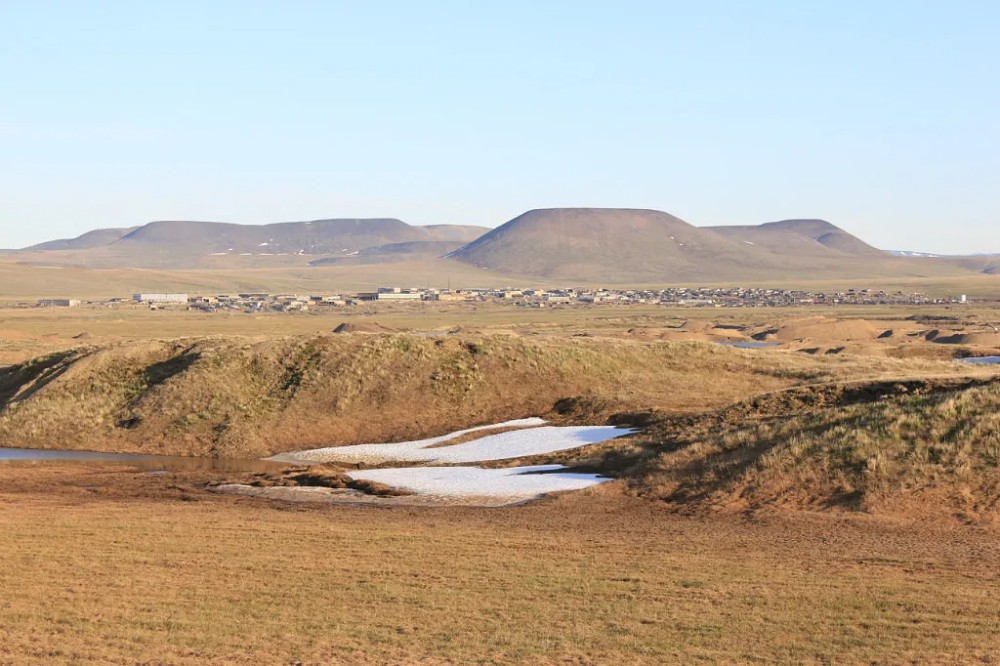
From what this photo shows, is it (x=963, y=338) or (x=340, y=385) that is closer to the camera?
(x=340, y=385)

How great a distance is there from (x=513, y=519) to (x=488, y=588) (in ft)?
25.6

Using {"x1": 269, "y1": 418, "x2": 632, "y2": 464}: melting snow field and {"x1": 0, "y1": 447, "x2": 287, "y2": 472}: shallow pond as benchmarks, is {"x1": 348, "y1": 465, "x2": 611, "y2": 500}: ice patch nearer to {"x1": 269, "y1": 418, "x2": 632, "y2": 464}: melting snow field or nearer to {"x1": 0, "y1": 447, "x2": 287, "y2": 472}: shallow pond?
{"x1": 269, "y1": 418, "x2": 632, "y2": 464}: melting snow field

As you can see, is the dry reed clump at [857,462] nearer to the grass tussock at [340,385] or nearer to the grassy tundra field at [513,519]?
the grassy tundra field at [513,519]

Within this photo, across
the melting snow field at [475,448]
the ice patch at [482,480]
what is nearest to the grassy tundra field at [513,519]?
the ice patch at [482,480]

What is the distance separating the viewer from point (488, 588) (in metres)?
20.6

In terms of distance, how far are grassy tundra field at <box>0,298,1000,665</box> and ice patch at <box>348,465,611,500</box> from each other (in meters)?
1.16

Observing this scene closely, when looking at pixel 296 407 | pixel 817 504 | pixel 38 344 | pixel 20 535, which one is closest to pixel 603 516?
pixel 817 504

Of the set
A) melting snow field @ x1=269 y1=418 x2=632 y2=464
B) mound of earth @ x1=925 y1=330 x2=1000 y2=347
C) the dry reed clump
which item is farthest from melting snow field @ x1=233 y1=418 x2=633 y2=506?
mound of earth @ x1=925 y1=330 x2=1000 y2=347

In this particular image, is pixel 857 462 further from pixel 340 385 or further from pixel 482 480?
pixel 340 385

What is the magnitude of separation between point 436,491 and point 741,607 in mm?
15071

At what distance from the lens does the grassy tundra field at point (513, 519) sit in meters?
17.6

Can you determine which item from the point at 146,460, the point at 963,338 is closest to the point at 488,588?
the point at 146,460

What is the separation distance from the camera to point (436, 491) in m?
33.2

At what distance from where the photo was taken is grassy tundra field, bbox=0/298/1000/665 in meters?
17.6
